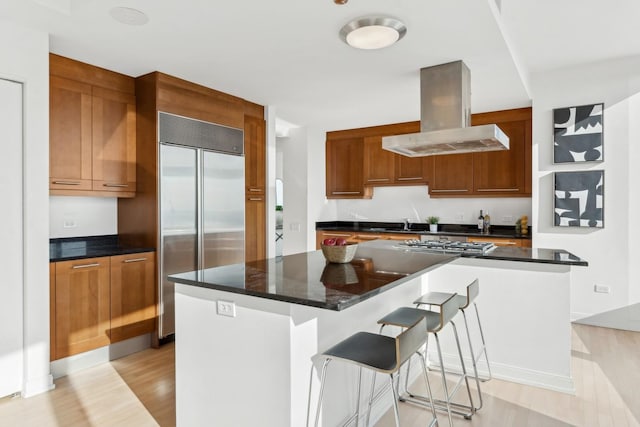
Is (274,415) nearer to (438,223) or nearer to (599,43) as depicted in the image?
(599,43)

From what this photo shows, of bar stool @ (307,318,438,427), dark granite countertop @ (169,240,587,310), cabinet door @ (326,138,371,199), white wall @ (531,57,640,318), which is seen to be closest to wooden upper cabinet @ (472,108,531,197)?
white wall @ (531,57,640,318)

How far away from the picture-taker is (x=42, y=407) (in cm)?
245

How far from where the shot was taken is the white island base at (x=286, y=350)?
5.42ft

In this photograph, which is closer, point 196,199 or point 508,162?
point 196,199

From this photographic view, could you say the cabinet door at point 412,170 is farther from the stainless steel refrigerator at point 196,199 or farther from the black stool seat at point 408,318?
the black stool seat at point 408,318

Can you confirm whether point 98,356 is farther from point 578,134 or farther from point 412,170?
point 578,134

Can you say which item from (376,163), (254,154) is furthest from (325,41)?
(376,163)

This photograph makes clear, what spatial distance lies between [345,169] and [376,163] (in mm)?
557

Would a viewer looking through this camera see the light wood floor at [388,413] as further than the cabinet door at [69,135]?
No

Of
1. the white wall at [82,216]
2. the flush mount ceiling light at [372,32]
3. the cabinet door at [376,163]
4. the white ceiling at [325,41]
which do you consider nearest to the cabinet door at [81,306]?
the white wall at [82,216]

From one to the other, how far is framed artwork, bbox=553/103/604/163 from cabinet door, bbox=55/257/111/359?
467cm

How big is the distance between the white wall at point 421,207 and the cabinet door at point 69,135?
3.84m

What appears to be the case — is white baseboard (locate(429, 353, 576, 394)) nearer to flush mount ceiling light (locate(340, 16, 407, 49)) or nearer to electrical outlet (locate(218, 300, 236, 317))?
electrical outlet (locate(218, 300, 236, 317))

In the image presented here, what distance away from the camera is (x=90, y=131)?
3312 millimetres
